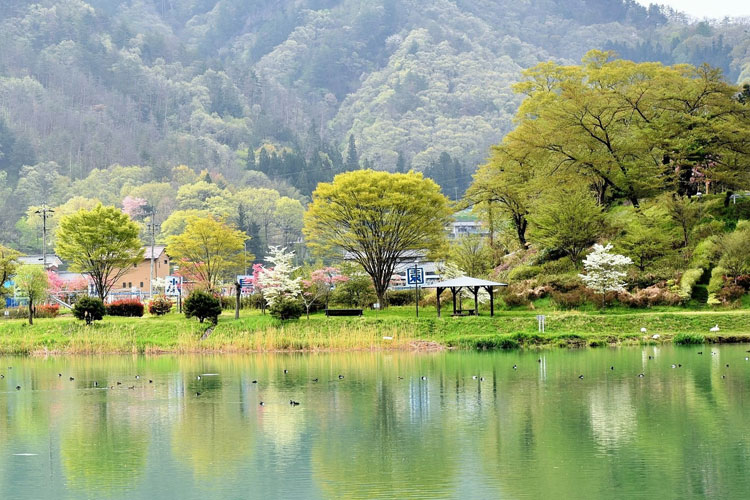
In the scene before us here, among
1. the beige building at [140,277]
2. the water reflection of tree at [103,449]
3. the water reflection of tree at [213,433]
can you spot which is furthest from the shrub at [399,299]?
the beige building at [140,277]

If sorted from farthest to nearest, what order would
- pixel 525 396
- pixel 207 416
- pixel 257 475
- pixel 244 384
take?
pixel 244 384 → pixel 525 396 → pixel 207 416 → pixel 257 475

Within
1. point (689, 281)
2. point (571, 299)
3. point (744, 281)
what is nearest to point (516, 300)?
point (571, 299)

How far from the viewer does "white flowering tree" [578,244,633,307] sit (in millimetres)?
49906

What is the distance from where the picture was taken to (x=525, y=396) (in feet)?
90.4

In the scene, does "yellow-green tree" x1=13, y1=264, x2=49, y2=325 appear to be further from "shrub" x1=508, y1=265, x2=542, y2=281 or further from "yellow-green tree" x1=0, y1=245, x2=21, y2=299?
"shrub" x1=508, y1=265, x2=542, y2=281

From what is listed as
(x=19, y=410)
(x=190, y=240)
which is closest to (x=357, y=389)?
(x=19, y=410)

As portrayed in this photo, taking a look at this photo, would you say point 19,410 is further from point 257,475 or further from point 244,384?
point 257,475

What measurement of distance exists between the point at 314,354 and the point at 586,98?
90.3ft

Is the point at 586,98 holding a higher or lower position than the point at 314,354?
higher

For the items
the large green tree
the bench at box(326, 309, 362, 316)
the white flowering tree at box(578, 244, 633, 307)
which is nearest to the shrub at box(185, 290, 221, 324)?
the bench at box(326, 309, 362, 316)

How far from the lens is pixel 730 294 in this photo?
4769 cm

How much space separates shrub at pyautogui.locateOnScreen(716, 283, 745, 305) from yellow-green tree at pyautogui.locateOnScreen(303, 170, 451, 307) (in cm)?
1586

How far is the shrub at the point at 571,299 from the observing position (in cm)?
5034

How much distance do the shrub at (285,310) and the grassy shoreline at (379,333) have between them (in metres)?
0.52
